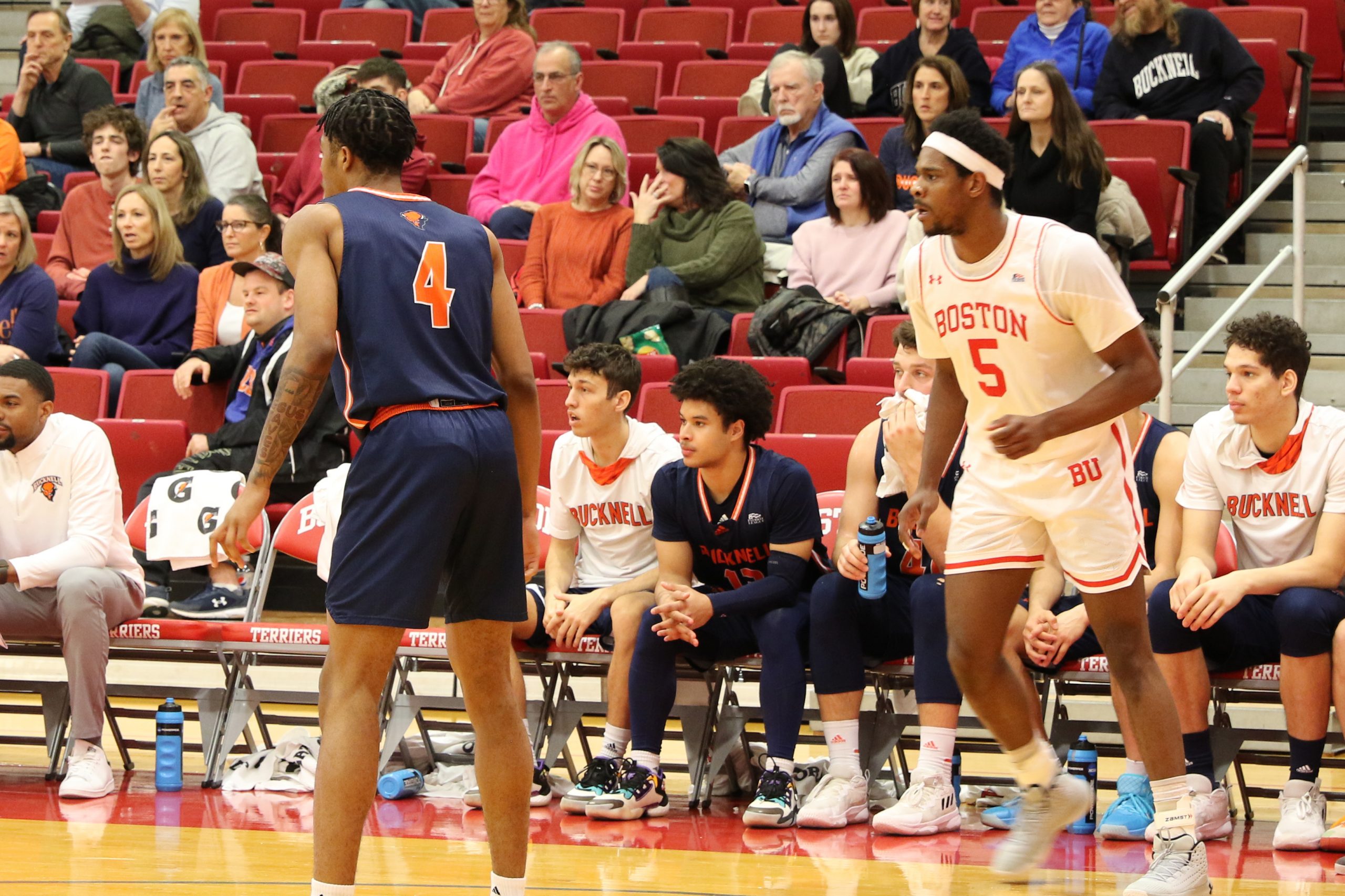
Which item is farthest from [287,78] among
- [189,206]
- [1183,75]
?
[1183,75]

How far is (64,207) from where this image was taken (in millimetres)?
8375

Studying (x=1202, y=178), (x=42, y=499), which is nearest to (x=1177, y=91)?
(x=1202, y=178)

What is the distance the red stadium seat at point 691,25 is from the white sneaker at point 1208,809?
681 centimetres

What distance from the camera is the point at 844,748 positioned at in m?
4.75

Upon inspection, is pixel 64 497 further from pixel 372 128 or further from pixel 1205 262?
pixel 1205 262

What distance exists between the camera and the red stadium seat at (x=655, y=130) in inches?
349

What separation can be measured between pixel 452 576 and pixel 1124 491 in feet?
5.00

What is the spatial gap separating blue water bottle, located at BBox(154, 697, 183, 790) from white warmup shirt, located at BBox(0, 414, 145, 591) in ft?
1.67

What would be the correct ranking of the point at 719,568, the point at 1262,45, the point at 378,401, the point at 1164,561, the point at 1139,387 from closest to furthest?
the point at 378,401 → the point at 1139,387 → the point at 1164,561 → the point at 719,568 → the point at 1262,45

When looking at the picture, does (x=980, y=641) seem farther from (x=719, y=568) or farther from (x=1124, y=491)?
(x=719, y=568)

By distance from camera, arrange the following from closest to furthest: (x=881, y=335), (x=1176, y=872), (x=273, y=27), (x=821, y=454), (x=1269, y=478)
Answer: (x=1176, y=872), (x=1269, y=478), (x=821, y=454), (x=881, y=335), (x=273, y=27)

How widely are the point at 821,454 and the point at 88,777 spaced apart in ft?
8.73

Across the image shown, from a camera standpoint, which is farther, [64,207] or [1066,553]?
[64,207]

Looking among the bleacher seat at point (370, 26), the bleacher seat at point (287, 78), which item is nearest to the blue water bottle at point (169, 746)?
the bleacher seat at point (287, 78)
